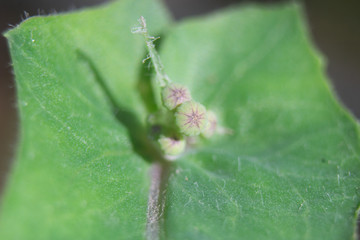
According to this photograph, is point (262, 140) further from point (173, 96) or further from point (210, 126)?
point (173, 96)

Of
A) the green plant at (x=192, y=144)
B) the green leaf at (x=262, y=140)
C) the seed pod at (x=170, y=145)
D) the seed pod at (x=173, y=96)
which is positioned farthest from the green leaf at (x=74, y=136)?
the seed pod at (x=173, y=96)

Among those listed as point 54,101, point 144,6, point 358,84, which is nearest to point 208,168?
point 54,101

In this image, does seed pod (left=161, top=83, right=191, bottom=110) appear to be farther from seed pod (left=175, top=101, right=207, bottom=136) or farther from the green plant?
the green plant

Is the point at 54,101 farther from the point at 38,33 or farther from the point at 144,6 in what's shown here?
the point at 144,6

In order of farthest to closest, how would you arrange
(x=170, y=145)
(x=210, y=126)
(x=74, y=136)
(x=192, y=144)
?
(x=192, y=144) < (x=210, y=126) < (x=170, y=145) < (x=74, y=136)

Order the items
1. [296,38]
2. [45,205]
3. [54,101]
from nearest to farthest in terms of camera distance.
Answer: [45,205]
[54,101]
[296,38]

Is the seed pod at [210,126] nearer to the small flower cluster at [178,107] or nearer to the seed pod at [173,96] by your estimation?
the small flower cluster at [178,107]

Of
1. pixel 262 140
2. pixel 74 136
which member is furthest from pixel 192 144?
pixel 74 136
